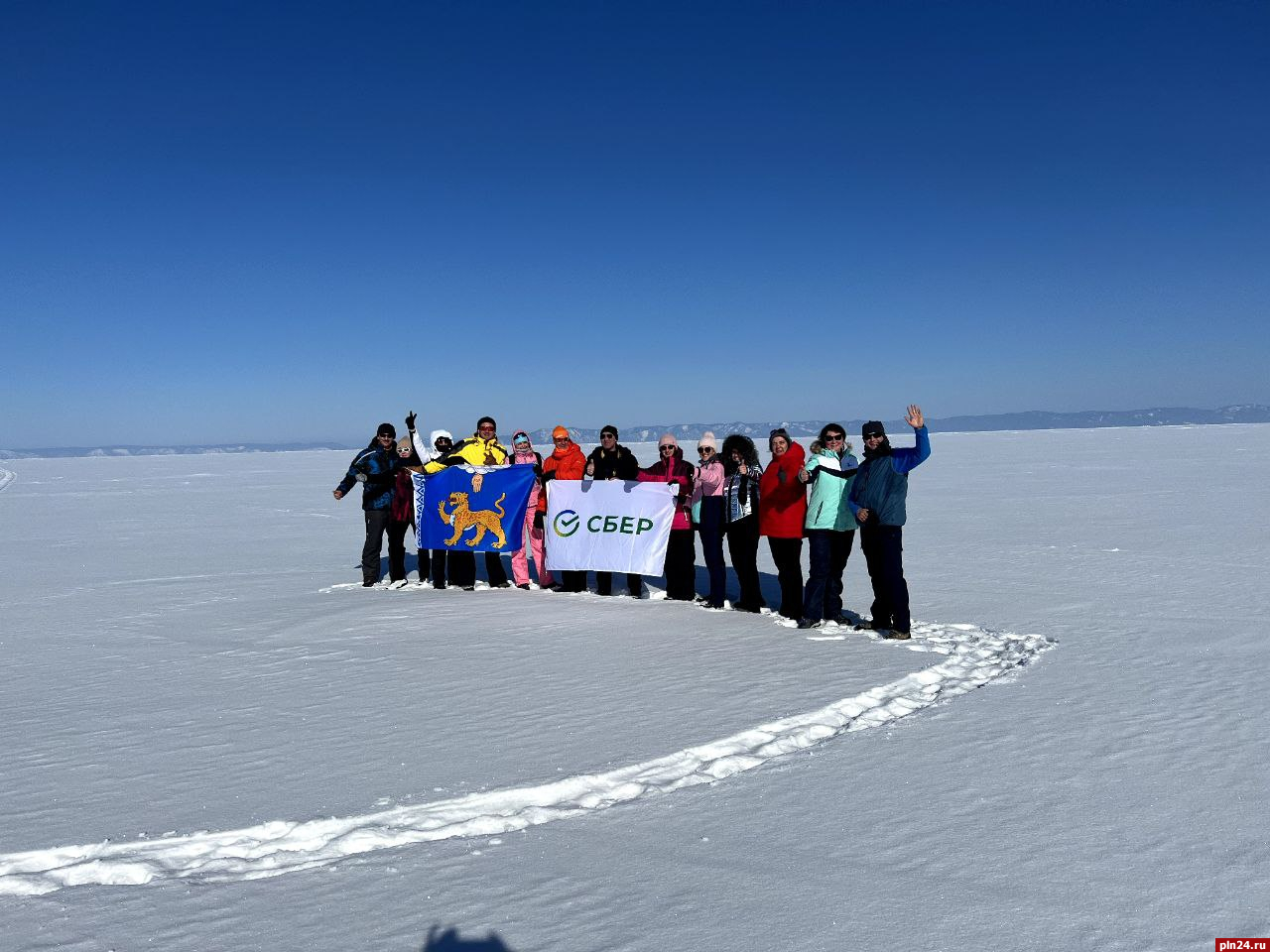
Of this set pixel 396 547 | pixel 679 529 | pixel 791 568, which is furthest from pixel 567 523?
pixel 791 568

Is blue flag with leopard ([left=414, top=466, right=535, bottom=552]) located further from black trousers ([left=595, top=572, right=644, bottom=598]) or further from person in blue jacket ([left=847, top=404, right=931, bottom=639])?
person in blue jacket ([left=847, top=404, right=931, bottom=639])

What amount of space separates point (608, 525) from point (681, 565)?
89 centimetres

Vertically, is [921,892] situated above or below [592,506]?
below

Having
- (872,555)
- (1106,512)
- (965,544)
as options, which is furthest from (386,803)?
(1106,512)

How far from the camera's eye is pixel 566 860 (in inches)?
133

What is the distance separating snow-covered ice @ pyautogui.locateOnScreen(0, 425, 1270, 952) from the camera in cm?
300

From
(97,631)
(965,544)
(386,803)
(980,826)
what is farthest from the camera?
(965,544)

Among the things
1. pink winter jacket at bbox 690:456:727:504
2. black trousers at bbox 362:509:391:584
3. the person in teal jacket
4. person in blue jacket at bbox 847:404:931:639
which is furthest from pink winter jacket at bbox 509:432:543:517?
person in blue jacket at bbox 847:404:931:639

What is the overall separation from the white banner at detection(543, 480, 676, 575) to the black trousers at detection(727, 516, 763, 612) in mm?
810

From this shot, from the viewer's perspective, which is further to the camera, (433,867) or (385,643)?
(385,643)

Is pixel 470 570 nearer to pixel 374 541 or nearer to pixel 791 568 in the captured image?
pixel 374 541

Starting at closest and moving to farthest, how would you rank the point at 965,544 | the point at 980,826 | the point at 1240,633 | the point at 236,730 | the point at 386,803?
the point at 980,826, the point at 386,803, the point at 236,730, the point at 1240,633, the point at 965,544

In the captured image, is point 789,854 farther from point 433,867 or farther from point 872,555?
point 872,555

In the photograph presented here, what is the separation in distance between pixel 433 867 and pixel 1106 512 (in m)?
15.8
